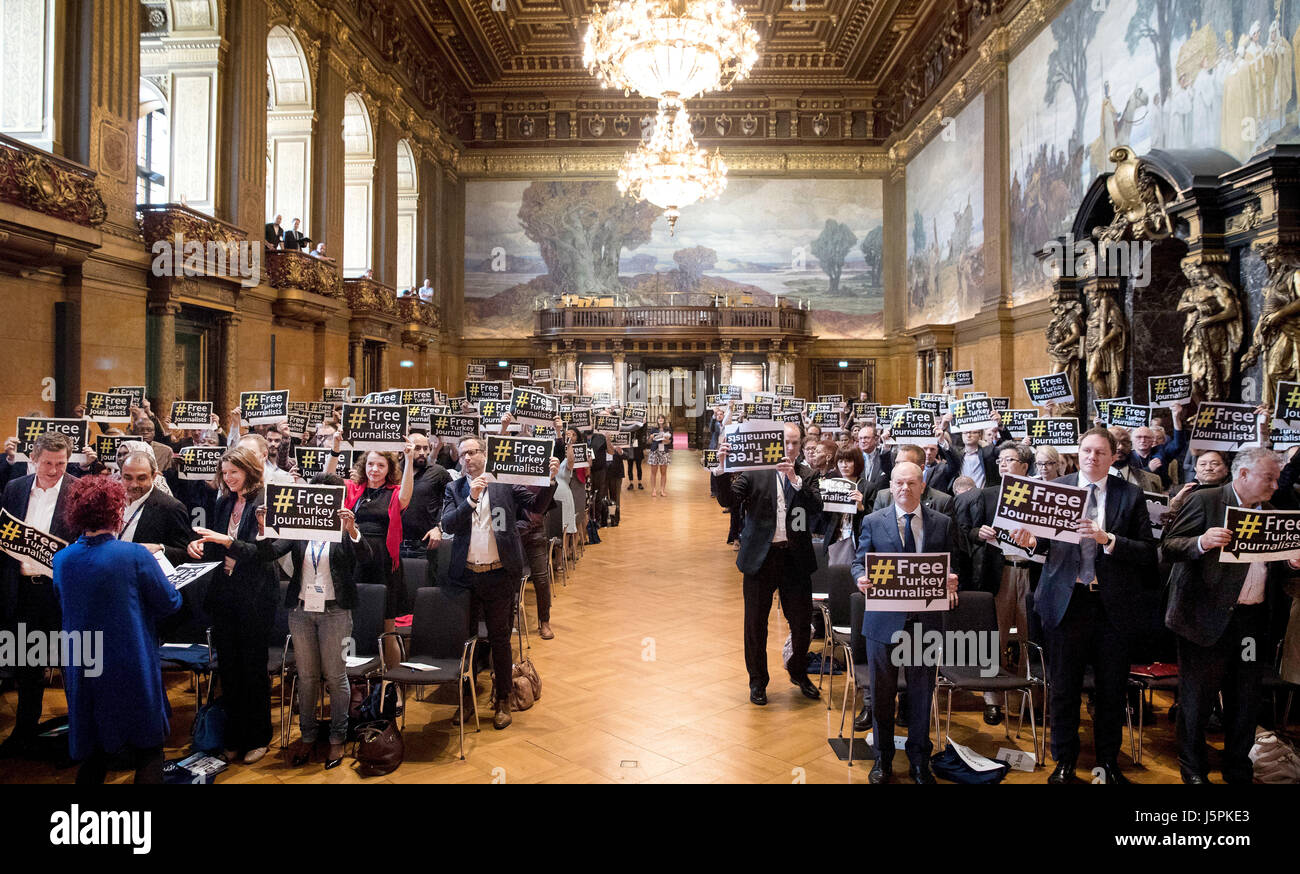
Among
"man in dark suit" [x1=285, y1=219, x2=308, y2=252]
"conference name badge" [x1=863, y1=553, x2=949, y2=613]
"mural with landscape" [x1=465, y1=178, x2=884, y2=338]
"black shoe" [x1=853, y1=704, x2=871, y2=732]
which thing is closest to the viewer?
"conference name badge" [x1=863, y1=553, x2=949, y2=613]

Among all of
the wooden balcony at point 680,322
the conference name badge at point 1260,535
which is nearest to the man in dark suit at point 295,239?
the wooden balcony at point 680,322

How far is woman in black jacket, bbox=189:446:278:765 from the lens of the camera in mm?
4320

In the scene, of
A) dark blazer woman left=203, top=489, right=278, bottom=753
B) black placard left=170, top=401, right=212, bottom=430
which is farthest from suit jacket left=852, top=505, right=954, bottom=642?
black placard left=170, top=401, right=212, bottom=430

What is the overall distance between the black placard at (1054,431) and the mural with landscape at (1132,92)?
17.3 feet

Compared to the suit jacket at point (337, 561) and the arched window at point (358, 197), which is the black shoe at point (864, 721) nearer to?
the suit jacket at point (337, 561)

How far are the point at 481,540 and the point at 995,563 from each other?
359cm

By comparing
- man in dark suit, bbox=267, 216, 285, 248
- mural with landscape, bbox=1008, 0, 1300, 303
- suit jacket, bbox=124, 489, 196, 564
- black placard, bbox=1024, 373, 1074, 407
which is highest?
mural with landscape, bbox=1008, 0, 1300, 303

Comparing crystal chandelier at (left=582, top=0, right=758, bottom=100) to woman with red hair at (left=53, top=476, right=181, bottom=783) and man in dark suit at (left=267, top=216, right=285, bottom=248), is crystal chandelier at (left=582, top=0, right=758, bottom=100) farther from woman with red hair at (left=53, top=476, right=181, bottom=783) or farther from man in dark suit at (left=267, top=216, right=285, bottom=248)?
woman with red hair at (left=53, top=476, right=181, bottom=783)

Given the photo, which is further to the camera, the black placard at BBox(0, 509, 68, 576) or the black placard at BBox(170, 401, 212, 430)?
the black placard at BBox(170, 401, 212, 430)

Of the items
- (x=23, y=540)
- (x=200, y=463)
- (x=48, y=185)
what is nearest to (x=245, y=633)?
(x=23, y=540)

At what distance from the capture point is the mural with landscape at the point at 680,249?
1075 inches

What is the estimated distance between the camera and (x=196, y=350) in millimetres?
12945

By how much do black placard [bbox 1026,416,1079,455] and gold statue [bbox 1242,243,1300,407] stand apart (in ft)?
7.92
